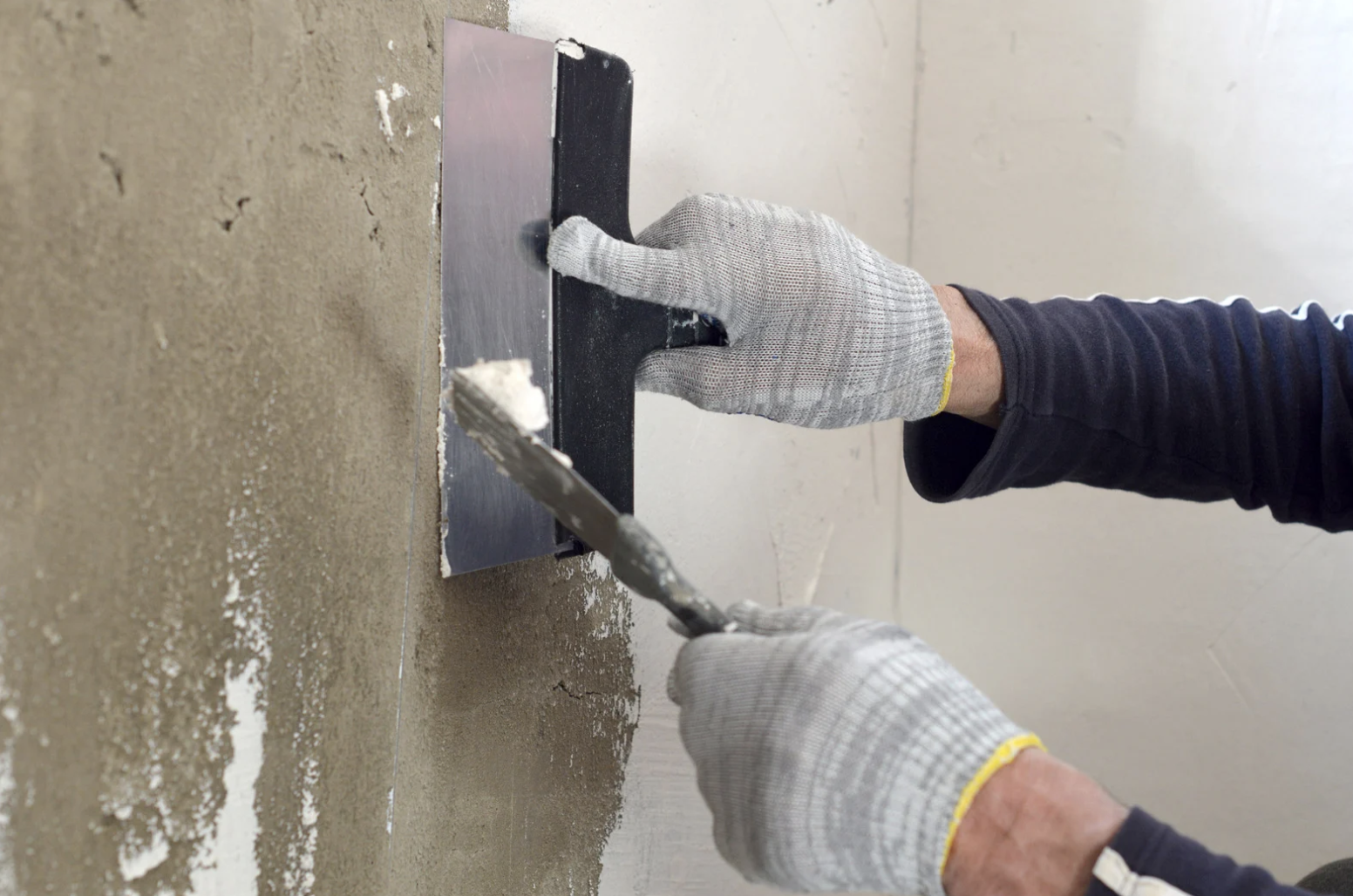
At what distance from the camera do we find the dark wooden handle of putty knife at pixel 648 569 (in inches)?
29.3

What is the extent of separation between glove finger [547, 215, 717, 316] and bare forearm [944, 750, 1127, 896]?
0.55m

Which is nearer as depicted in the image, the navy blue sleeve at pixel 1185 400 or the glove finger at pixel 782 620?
the glove finger at pixel 782 620

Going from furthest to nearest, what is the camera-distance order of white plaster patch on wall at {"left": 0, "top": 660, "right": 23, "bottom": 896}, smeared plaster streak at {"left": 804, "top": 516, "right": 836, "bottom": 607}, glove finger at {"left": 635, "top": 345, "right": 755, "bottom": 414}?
smeared plaster streak at {"left": 804, "top": 516, "right": 836, "bottom": 607} → glove finger at {"left": 635, "top": 345, "right": 755, "bottom": 414} → white plaster patch on wall at {"left": 0, "top": 660, "right": 23, "bottom": 896}

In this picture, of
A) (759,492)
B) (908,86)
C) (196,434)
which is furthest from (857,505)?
(196,434)

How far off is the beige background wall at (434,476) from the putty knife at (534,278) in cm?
3

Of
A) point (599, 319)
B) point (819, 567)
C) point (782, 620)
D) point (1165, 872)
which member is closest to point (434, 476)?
point (599, 319)

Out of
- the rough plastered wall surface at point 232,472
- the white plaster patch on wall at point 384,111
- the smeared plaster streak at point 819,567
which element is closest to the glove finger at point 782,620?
the rough plastered wall surface at point 232,472

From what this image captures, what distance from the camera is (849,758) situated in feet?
2.52

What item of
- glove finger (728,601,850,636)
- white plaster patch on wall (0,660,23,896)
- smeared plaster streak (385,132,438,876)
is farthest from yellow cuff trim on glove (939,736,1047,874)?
white plaster patch on wall (0,660,23,896)

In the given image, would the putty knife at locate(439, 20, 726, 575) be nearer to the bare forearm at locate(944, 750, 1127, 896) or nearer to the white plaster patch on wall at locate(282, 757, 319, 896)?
the white plaster patch on wall at locate(282, 757, 319, 896)

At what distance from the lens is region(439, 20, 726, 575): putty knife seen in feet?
2.90

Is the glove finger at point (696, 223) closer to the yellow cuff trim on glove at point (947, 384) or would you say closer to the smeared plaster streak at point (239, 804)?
the yellow cuff trim on glove at point (947, 384)

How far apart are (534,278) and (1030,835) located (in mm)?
689

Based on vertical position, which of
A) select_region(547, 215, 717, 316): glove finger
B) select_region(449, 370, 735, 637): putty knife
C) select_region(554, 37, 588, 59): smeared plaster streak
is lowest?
select_region(449, 370, 735, 637): putty knife
